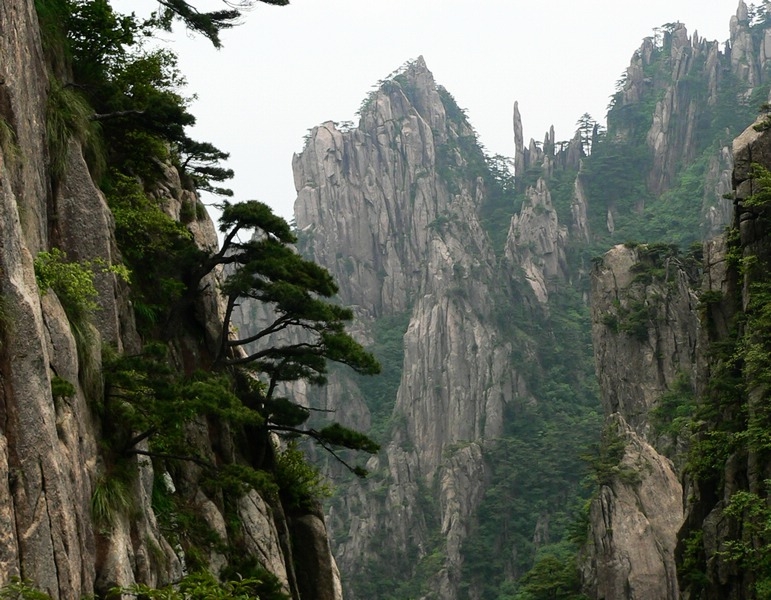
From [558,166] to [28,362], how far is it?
108 m

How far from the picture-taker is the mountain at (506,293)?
5484 cm

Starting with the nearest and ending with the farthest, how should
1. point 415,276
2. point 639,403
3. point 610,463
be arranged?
point 610,463, point 639,403, point 415,276

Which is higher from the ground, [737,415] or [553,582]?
[737,415]

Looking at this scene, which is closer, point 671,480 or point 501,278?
point 671,480

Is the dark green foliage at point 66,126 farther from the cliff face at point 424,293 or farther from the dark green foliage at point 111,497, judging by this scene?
the cliff face at point 424,293

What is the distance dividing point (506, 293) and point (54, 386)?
88.9m

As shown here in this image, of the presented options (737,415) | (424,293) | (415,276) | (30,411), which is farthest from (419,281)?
(30,411)

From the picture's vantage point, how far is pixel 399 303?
106125 millimetres

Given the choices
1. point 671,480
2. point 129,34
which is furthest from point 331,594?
point 671,480

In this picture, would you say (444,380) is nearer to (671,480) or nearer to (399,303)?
(399,303)

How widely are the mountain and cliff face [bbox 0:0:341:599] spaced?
32652 mm

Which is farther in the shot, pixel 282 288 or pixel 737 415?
pixel 737 415

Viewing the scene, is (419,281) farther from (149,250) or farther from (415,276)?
(149,250)

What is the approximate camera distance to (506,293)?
9856 cm
